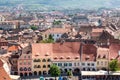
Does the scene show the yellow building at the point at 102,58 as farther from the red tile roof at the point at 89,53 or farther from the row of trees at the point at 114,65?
the row of trees at the point at 114,65

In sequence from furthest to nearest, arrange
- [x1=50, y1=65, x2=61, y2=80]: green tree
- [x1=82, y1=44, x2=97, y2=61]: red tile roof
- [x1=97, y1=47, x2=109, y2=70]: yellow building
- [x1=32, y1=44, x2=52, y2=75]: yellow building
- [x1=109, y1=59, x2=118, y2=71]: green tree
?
1. [x1=82, y1=44, x2=97, y2=61]: red tile roof
2. [x1=97, y1=47, x2=109, y2=70]: yellow building
3. [x1=32, y1=44, x2=52, y2=75]: yellow building
4. [x1=109, y1=59, x2=118, y2=71]: green tree
5. [x1=50, y1=65, x2=61, y2=80]: green tree

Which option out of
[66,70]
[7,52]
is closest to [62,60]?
[66,70]

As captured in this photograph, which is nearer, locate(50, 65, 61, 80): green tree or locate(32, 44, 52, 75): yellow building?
locate(50, 65, 61, 80): green tree

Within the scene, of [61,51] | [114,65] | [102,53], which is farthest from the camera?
[61,51]

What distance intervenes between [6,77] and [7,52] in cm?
3466

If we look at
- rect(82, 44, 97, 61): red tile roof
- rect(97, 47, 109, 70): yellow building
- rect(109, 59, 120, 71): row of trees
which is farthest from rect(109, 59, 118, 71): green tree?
rect(82, 44, 97, 61): red tile roof

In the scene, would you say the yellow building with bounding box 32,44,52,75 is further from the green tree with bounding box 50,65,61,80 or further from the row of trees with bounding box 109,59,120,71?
the row of trees with bounding box 109,59,120,71

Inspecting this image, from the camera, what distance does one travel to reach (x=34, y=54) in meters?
83.8

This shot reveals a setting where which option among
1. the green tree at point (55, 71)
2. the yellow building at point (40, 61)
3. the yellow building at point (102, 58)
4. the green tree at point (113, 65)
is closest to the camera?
the green tree at point (55, 71)

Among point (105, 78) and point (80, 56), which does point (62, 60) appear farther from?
point (105, 78)

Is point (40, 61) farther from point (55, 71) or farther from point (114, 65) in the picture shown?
point (114, 65)

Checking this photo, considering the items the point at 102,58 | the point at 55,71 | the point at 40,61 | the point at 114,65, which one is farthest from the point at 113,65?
the point at 40,61

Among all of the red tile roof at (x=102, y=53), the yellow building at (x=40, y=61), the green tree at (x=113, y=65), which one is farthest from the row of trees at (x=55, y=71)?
the red tile roof at (x=102, y=53)

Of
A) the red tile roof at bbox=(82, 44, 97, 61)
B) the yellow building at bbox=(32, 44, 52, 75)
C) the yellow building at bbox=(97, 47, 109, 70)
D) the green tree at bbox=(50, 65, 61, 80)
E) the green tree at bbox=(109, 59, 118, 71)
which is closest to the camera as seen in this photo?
the green tree at bbox=(50, 65, 61, 80)
